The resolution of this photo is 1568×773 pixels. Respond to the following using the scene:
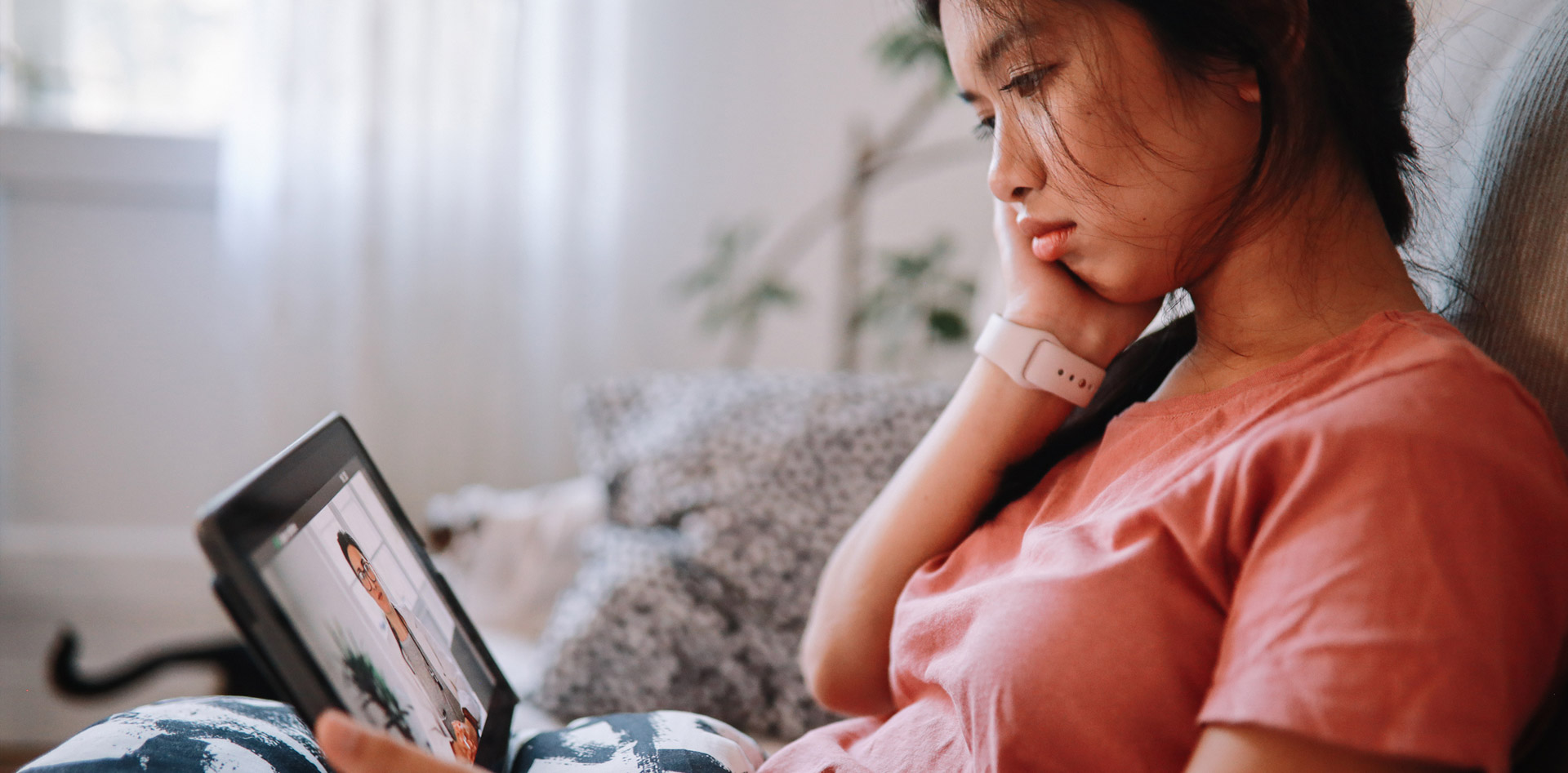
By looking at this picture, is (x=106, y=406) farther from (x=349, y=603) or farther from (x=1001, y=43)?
(x=1001, y=43)

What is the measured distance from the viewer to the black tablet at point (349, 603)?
38 centimetres

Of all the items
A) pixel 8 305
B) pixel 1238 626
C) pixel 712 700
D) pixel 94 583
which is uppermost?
pixel 1238 626

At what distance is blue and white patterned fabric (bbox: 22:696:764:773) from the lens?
0.53 m

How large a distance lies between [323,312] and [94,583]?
73cm

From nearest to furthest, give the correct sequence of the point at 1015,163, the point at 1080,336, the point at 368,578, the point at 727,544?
the point at 368,578, the point at 1015,163, the point at 1080,336, the point at 727,544

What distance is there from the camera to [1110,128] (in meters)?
0.58

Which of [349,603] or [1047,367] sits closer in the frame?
[349,603]

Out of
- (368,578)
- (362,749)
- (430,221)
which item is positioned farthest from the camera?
(430,221)

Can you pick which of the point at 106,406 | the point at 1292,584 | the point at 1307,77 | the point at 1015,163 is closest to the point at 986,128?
the point at 1015,163

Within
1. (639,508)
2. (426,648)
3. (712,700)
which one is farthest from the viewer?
(639,508)

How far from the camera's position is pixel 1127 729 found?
49 centimetres

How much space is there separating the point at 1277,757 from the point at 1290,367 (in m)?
0.22

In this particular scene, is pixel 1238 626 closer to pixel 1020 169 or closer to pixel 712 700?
pixel 1020 169

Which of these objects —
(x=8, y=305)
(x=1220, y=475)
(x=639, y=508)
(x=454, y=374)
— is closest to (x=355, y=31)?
(x=454, y=374)
